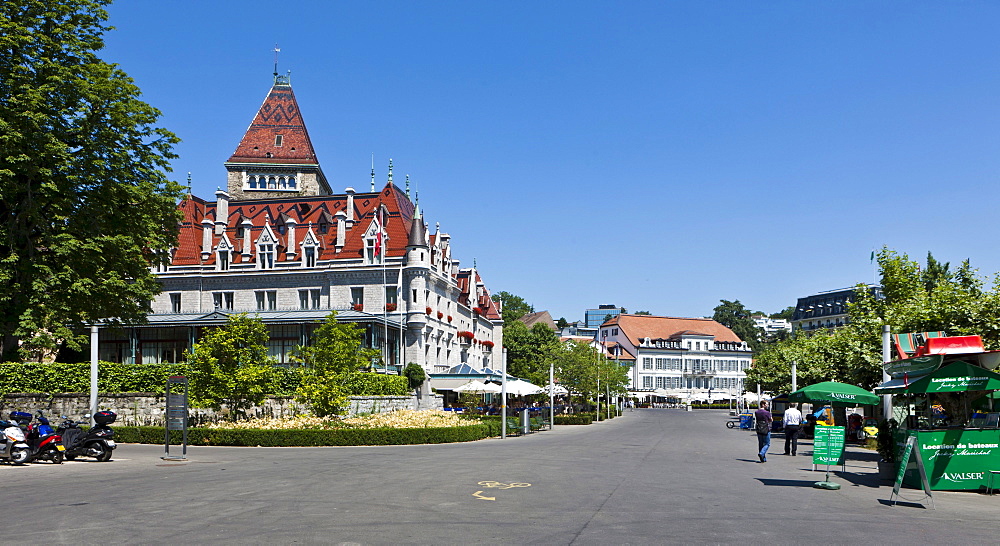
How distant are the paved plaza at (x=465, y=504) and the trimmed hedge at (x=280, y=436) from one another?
6240mm

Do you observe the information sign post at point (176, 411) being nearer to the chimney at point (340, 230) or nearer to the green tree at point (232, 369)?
the green tree at point (232, 369)

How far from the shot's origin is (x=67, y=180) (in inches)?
1260

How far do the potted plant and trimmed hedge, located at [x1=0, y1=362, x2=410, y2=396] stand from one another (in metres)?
21.7

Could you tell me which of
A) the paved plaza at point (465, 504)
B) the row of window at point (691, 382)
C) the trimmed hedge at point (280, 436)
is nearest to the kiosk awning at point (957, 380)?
the paved plaza at point (465, 504)

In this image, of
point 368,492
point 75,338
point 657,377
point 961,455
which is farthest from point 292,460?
point 657,377

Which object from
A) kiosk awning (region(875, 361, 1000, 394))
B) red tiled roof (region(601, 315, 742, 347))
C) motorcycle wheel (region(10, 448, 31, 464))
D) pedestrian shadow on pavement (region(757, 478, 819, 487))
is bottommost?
pedestrian shadow on pavement (region(757, 478, 819, 487))

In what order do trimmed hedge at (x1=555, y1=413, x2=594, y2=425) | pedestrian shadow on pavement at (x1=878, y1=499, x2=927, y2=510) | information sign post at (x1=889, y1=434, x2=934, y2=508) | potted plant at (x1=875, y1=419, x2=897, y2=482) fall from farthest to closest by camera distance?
trimmed hedge at (x1=555, y1=413, x2=594, y2=425) → potted plant at (x1=875, y1=419, x2=897, y2=482) → information sign post at (x1=889, y1=434, x2=934, y2=508) → pedestrian shadow on pavement at (x1=878, y1=499, x2=927, y2=510)

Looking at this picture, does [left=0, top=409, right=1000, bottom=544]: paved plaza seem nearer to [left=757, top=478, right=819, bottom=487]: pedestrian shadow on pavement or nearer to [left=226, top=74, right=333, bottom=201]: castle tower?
[left=757, top=478, right=819, bottom=487]: pedestrian shadow on pavement

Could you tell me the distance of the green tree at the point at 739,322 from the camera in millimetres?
170500

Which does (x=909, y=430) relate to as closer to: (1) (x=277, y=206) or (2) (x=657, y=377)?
(1) (x=277, y=206)

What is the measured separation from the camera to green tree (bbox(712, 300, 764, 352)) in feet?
559

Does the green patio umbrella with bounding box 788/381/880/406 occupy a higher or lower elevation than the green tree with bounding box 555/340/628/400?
higher

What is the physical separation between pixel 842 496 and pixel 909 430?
106 inches

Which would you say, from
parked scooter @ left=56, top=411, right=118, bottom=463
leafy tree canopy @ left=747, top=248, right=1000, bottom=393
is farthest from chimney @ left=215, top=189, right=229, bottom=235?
parked scooter @ left=56, top=411, right=118, bottom=463
